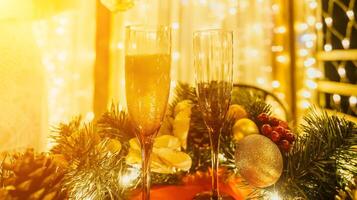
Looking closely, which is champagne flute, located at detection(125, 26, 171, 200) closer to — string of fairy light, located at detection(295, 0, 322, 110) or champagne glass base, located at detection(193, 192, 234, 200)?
champagne glass base, located at detection(193, 192, 234, 200)

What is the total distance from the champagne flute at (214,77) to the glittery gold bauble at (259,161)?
5 cm

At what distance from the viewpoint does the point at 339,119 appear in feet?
2.27

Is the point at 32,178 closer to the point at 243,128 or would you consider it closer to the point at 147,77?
the point at 147,77

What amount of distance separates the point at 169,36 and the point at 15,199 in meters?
0.34

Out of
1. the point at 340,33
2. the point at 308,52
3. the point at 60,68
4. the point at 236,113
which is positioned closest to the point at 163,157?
the point at 236,113

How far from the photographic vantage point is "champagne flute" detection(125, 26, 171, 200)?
57 cm

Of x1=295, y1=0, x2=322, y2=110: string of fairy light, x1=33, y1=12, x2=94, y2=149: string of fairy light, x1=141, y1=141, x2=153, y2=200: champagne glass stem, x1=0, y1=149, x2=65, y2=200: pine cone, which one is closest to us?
x1=0, y1=149, x2=65, y2=200: pine cone

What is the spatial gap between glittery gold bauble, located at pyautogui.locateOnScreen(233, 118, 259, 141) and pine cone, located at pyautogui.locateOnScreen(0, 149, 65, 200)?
1.20ft

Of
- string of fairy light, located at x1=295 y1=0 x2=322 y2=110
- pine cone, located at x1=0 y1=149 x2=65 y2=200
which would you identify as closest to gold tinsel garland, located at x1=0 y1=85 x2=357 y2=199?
pine cone, located at x1=0 y1=149 x2=65 y2=200

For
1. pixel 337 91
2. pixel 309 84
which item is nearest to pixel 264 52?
pixel 309 84

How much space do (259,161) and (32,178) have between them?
369 millimetres

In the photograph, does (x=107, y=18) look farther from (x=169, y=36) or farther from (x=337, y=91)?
(x=169, y=36)

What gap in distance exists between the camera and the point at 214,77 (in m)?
0.66

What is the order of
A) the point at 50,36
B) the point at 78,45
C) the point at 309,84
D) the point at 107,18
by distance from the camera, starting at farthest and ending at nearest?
the point at 309,84, the point at 107,18, the point at 78,45, the point at 50,36
